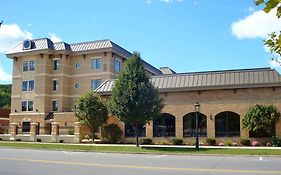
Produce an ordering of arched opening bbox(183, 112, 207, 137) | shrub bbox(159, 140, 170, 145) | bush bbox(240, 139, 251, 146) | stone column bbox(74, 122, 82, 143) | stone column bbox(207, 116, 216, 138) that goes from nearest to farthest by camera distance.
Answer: bush bbox(240, 139, 251, 146), stone column bbox(207, 116, 216, 138), arched opening bbox(183, 112, 207, 137), shrub bbox(159, 140, 170, 145), stone column bbox(74, 122, 82, 143)

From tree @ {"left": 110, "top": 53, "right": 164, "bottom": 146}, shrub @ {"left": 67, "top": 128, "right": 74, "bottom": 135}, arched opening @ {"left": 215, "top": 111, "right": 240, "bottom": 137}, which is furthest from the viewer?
shrub @ {"left": 67, "top": 128, "right": 74, "bottom": 135}

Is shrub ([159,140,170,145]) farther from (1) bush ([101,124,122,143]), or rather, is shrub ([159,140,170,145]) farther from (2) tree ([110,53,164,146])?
(2) tree ([110,53,164,146])

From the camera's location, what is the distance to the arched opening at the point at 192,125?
3291cm

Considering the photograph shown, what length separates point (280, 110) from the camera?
100.0 feet

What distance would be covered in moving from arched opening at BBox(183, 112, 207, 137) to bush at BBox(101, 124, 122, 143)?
22.2ft

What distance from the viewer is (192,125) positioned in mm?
33344

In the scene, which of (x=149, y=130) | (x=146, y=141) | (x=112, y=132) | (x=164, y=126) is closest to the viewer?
(x=146, y=141)

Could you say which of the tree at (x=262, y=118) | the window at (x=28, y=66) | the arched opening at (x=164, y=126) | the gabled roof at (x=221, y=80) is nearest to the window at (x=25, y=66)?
the window at (x=28, y=66)

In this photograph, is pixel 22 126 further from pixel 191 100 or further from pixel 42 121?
pixel 191 100

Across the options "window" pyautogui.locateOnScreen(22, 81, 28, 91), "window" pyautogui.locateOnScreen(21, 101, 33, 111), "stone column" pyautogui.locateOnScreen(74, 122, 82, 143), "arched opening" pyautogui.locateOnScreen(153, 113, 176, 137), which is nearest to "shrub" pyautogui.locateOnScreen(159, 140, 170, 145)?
"arched opening" pyautogui.locateOnScreen(153, 113, 176, 137)

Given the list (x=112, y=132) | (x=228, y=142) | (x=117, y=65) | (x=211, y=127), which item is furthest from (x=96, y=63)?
(x=228, y=142)

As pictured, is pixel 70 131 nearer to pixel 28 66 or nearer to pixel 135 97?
pixel 135 97

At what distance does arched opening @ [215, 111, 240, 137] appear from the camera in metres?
31.9

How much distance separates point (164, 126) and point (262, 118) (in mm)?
9386
